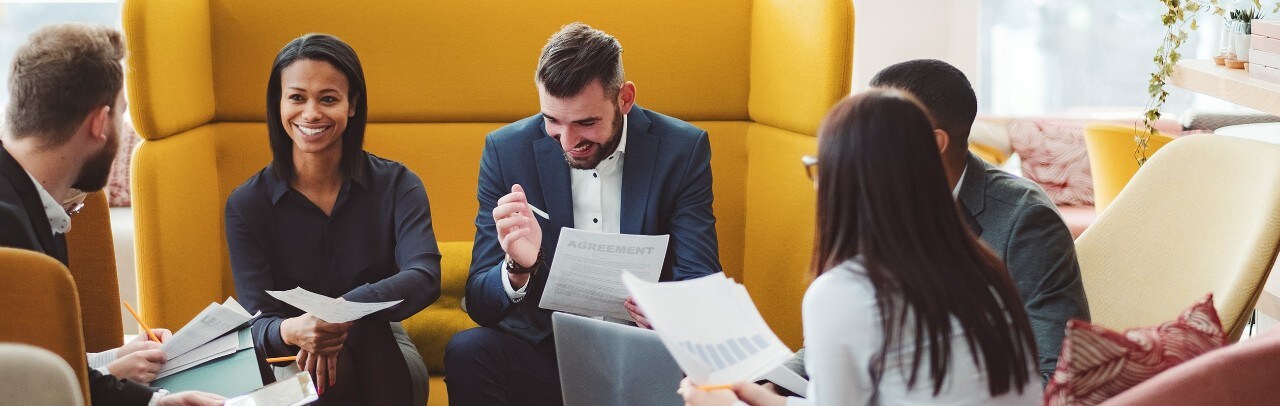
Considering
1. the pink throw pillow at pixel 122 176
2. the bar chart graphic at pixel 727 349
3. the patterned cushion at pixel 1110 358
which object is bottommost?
the pink throw pillow at pixel 122 176

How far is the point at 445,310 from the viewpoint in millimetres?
2680

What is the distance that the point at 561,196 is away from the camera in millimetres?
2387

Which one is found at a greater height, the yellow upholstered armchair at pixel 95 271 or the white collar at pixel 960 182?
the white collar at pixel 960 182

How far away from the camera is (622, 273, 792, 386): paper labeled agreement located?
1394mm

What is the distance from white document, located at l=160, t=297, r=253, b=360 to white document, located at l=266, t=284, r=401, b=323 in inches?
3.1

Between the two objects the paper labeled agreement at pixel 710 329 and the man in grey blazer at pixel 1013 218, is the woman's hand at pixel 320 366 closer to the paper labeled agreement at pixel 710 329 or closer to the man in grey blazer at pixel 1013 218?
the paper labeled agreement at pixel 710 329

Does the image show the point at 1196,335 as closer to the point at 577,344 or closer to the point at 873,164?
the point at 873,164

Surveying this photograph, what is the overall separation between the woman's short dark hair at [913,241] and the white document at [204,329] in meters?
1.11

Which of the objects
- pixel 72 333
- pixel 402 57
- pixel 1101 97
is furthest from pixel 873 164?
pixel 1101 97

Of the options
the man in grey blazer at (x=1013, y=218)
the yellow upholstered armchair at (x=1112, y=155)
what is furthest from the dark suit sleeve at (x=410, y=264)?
the yellow upholstered armchair at (x=1112, y=155)

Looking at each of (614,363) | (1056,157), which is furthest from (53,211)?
(1056,157)

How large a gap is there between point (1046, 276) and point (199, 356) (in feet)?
4.66

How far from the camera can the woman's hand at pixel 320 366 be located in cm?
209

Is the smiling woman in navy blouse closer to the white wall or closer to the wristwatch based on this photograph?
the wristwatch
